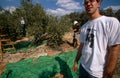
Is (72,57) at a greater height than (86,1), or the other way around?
(86,1)

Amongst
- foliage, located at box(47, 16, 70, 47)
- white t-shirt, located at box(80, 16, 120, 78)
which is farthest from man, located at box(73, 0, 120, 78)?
foliage, located at box(47, 16, 70, 47)

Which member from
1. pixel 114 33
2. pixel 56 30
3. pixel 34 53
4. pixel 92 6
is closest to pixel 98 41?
pixel 114 33

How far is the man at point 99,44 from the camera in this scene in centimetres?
186

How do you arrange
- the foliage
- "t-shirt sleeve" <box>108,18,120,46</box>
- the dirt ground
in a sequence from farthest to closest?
the foliage
the dirt ground
"t-shirt sleeve" <box>108,18,120,46</box>

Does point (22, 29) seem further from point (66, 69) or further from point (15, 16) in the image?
point (66, 69)

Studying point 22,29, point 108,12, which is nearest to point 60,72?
point 22,29

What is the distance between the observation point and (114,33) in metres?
1.85

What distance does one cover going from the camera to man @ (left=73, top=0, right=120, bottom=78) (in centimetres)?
186

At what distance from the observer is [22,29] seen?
18.3m

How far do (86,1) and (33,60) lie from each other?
616 cm

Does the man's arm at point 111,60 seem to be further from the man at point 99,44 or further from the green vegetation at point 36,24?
the green vegetation at point 36,24

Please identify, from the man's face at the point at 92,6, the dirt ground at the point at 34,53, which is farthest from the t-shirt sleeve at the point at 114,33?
the dirt ground at the point at 34,53

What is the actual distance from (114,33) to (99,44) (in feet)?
0.76

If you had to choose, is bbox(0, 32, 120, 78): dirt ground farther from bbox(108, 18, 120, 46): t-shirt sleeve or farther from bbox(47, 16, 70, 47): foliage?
bbox(108, 18, 120, 46): t-shirt sleeve
